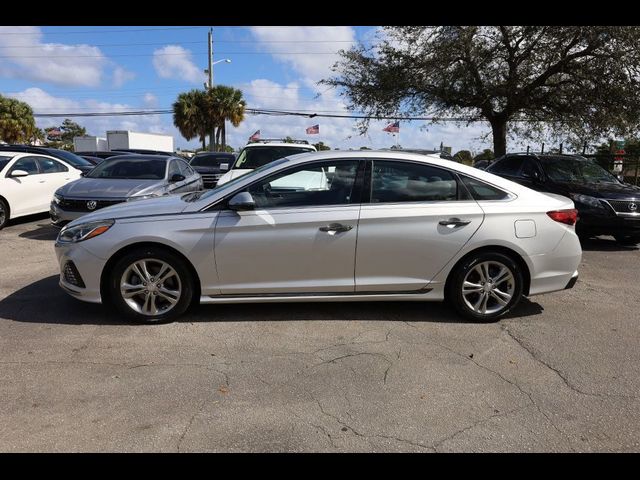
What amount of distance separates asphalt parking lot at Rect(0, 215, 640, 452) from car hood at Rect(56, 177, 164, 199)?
3127 millimetres

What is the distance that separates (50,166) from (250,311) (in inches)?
325

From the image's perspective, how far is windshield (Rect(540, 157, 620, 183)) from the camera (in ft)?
30.1

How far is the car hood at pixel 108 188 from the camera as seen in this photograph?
26.9ft

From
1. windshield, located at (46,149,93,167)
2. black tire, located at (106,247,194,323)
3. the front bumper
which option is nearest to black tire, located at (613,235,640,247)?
black tire, located at (106,247,194,323)

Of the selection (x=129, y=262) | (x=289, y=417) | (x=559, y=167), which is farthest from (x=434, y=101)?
(x=289, y=417)

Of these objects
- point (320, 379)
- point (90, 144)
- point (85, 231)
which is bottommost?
point (320, 379)

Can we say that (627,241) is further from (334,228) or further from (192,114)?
(192,114)

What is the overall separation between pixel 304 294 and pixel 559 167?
7.09 meters

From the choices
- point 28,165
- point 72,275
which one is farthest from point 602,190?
point 28,165

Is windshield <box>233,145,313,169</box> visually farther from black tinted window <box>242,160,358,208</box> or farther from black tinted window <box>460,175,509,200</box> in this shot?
black tinted window <box>460,175,509,200</box>

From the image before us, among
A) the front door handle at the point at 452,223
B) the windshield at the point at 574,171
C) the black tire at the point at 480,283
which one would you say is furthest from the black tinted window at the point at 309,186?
the windshield at the point at 574,171

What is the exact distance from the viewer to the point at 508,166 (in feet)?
34.9

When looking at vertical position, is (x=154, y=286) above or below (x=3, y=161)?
below

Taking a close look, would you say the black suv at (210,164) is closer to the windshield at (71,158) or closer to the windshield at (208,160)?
the windshield at (208,160)
